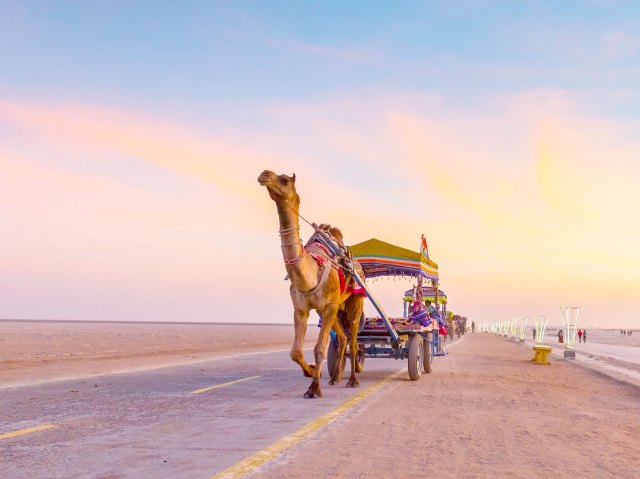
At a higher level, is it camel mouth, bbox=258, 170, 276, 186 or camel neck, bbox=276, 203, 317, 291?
camel mouth, bbox=258, 170, 276, 186

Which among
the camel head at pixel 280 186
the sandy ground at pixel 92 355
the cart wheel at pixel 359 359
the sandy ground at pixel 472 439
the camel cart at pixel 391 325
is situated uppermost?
the camel head at pixel 280 186

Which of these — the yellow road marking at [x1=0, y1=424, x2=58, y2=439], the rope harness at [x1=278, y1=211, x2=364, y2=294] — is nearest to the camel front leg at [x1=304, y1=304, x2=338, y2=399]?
the rope harness at [x1=278, y1=211, x2=364, y2=294]

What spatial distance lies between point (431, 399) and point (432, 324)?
22.6 feet

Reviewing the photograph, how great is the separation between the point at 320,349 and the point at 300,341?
0.42 meters

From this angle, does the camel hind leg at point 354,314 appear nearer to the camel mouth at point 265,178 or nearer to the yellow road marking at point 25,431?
the camel mouth at point 265,178

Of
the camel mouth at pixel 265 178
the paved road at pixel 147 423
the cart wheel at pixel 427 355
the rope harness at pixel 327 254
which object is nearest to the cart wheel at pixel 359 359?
the paved road at pixel 147 423

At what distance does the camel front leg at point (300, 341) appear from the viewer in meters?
12.4

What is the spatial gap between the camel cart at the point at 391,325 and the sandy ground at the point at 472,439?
2552 mm

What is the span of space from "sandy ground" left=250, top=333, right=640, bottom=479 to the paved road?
73 cm

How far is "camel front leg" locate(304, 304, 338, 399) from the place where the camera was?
39.5ft

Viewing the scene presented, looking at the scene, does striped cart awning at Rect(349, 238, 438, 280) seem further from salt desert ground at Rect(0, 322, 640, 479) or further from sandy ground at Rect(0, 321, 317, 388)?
sandy ground at Rect(0, 321, 317, 388)

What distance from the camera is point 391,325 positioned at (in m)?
16.4

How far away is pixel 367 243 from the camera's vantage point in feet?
59.5

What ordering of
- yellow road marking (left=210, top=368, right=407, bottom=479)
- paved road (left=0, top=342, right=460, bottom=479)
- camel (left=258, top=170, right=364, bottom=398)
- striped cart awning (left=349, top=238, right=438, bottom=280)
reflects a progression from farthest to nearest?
striped cart awning (left=349, top=238, right=438, bottom=280)
camel (left=258, top=170, right=364, bottom=398)
paved road (left=0, top=342, right=460, bottom=479)
yellow road marking (left=210, top=368, right=407, bottom=479)
